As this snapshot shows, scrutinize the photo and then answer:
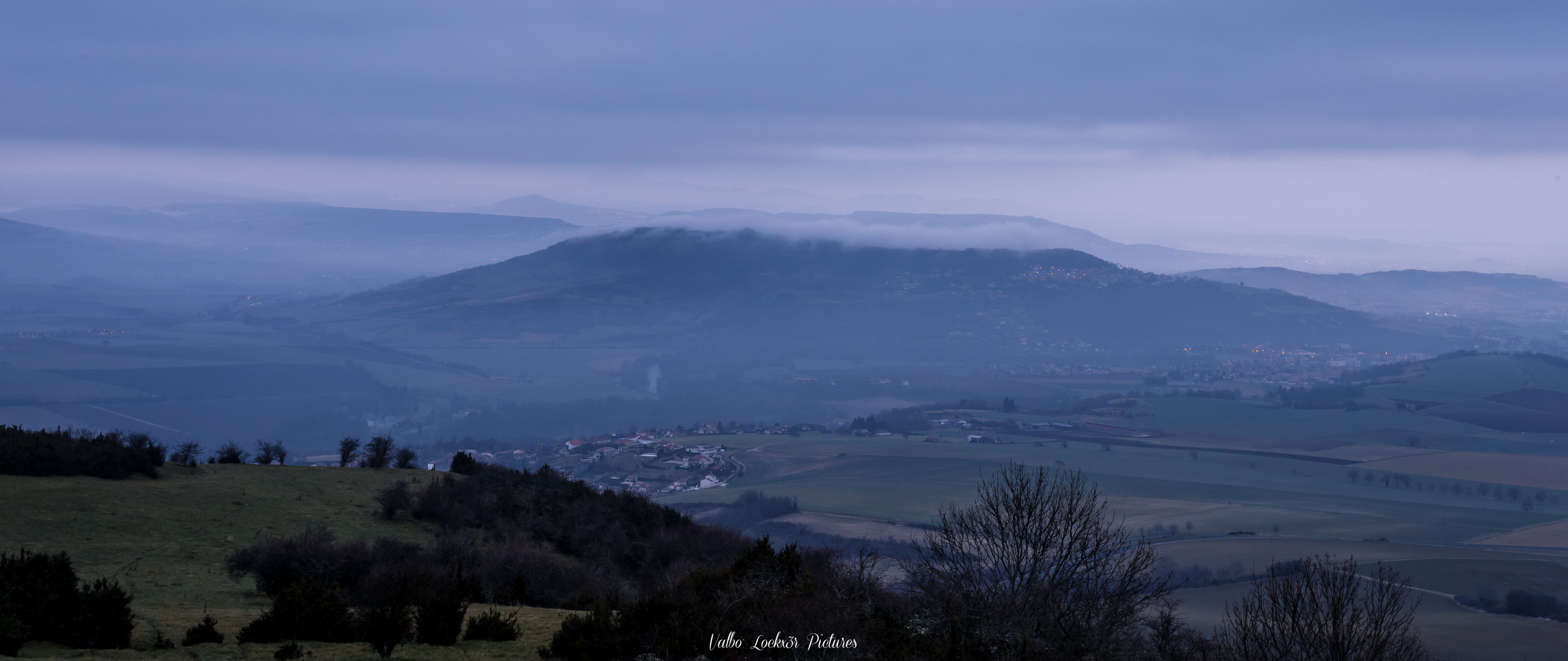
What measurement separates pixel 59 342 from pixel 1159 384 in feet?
478

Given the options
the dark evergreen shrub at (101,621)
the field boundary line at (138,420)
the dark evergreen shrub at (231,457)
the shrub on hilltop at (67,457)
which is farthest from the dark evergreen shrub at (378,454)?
the field boundary line at (138,420)

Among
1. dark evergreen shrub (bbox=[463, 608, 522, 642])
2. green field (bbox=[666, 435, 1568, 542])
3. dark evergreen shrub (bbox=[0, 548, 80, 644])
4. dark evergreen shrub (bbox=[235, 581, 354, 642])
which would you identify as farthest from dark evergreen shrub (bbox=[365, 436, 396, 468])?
green field (bbox=[666, 435, 1568, 542])

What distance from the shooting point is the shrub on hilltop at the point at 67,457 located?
66.3 feet

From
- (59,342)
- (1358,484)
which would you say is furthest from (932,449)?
(59,342)

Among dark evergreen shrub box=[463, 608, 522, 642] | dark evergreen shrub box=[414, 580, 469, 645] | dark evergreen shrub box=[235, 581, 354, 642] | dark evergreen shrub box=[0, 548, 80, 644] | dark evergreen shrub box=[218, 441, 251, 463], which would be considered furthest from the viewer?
dark evergreen shrub box=[218, 441, 251, 463]

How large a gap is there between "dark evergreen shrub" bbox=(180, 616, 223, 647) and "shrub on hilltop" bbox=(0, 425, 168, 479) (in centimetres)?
1228

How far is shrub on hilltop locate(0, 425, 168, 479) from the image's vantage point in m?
20.2

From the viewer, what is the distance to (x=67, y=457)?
68.2ft

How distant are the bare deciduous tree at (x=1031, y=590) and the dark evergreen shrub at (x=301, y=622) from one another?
6979 mm

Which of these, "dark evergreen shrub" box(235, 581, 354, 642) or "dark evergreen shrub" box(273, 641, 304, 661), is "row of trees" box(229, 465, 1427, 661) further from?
"dark evergreen shrub" box(273, 641, 304, 661)

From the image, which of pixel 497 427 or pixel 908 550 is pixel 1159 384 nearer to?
pixel 497 427

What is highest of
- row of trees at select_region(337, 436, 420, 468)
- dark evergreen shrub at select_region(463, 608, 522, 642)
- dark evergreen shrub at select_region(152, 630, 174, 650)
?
dark evergreen shrub at select_region(152, 630, 174, 650)

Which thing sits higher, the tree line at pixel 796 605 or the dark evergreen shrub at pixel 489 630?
the tree line at pixel 796 605

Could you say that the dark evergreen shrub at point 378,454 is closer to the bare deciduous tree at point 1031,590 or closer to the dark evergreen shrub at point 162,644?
the dark evergreen shrub at point 162,644
